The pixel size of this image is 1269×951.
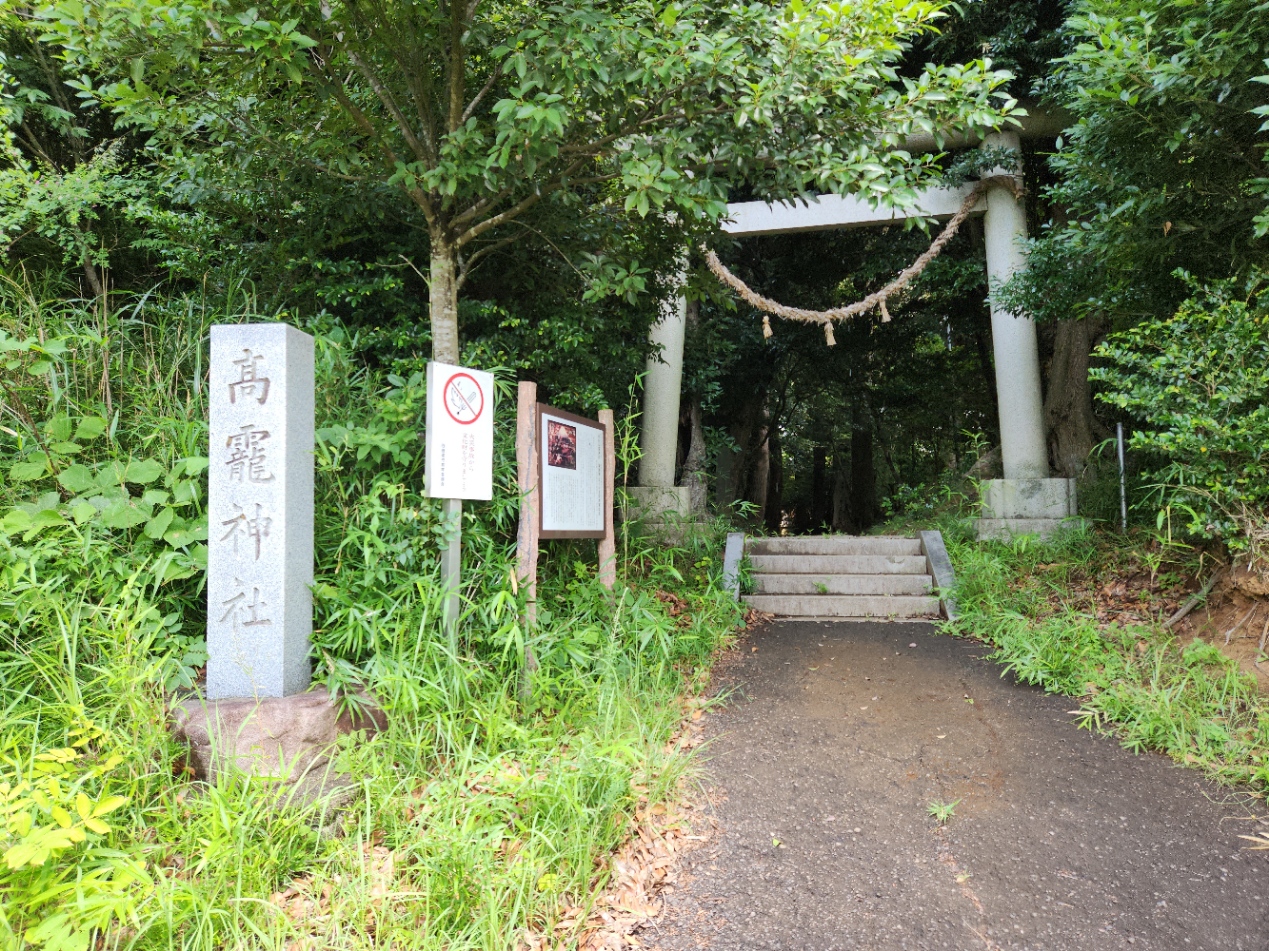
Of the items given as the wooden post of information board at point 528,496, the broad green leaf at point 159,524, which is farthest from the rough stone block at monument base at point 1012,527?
the broad green leaf at point 159,524

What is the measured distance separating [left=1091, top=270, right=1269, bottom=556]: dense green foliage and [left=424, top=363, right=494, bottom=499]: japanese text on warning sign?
3.87 m

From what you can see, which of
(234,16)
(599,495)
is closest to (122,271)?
(234,16)

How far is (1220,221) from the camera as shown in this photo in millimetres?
4469

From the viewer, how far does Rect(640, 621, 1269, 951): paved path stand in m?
2.60

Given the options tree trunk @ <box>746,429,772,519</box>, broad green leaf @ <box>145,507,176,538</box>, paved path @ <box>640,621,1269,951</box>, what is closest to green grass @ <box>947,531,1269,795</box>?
paved path @ <box>640,621,1269,951</box>

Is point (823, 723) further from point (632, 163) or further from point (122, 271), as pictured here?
point (122, 271)

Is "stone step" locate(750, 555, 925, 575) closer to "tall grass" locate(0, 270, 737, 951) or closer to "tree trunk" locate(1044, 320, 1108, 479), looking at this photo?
"tall grass" locate(0, 270, 737, 951)

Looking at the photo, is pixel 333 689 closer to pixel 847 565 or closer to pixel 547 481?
pixel 547 481

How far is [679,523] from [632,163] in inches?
163

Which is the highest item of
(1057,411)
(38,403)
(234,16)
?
(234,16)

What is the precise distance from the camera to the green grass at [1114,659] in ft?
12.2

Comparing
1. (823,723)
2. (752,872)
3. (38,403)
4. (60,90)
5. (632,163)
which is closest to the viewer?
(752,872)

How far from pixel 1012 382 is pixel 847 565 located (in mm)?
3483

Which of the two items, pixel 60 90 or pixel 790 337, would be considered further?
pixel 790 337
